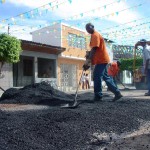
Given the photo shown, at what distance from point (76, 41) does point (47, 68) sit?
4413 mm

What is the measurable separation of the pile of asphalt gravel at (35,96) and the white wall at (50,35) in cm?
1641

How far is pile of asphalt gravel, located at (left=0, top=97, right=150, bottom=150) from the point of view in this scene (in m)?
3.08

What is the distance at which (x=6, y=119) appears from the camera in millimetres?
3969

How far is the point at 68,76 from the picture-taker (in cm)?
2559

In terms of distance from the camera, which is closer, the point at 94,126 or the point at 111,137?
the point at 111,137

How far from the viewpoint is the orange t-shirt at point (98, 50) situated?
6.75 m

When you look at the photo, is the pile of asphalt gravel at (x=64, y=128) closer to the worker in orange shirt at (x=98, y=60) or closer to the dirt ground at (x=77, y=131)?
the dirt ground at (x=77, y=131)

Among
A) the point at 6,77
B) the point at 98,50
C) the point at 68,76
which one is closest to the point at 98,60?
the point at 98,50

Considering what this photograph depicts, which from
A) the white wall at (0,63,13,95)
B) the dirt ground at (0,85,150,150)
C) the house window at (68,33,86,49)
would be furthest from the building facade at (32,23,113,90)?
the dirt ground at (0,85,150,150)

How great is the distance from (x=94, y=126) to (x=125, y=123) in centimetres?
A: 58

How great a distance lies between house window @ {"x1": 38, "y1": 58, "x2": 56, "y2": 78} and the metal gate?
1.01 metres

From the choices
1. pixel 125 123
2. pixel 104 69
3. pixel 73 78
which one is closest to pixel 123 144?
pixel 125 123

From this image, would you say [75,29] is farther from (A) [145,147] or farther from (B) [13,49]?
(A) [145,147]

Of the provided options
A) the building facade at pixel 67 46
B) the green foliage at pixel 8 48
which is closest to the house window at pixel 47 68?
the building facade at pixel 67 46
